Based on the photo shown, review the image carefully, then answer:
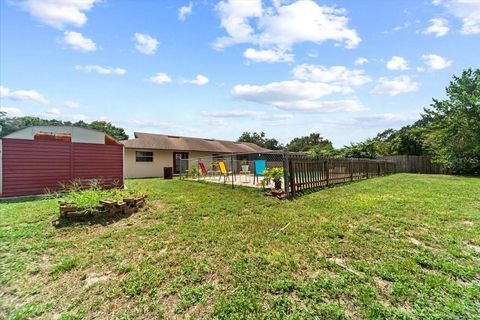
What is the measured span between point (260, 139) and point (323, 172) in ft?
119

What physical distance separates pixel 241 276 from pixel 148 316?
95cm

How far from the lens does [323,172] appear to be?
357 inches

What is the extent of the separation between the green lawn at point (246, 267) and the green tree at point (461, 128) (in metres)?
17.0

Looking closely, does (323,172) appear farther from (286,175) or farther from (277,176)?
(286,175)

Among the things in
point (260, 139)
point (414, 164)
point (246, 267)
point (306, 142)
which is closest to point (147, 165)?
point (246, 267)

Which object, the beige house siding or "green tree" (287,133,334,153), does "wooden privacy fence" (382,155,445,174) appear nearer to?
the beige house siding

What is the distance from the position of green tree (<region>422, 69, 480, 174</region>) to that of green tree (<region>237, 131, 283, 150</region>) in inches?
1054

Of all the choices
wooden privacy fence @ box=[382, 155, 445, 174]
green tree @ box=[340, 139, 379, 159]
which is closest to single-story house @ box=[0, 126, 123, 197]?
green tree @ box=[340, 139, 379, 159]

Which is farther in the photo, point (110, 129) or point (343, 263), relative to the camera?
point (110, 129)

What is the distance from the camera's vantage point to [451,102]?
18688mm

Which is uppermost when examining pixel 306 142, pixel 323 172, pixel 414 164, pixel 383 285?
pixel 306 142

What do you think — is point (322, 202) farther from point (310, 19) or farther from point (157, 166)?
point (157, 166)

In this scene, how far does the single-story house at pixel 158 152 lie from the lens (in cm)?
1685

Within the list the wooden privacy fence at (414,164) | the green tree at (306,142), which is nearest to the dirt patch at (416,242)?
the wooden privacy fence at (414,164)
